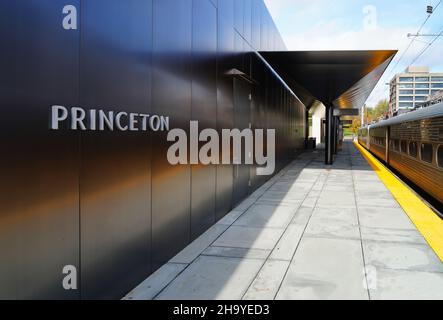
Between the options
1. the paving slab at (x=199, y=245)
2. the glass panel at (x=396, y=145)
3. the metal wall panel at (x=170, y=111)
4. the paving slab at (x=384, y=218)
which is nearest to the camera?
the metal wall panel at (x=170, y=111)

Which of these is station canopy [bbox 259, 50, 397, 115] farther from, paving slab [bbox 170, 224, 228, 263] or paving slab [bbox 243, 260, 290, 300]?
paving slab [bbox 243, 260, 290, 300]

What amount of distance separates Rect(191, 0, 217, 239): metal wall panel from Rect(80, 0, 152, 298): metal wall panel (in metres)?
1.73

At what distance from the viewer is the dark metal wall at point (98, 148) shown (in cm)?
271

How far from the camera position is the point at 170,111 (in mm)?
5367

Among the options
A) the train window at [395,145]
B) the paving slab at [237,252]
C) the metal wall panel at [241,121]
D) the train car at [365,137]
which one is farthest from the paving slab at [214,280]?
the train car at [365,137]

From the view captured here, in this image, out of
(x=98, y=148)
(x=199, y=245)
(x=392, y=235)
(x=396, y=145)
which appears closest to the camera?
(x=98, y=148)

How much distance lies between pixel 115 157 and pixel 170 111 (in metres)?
1.54

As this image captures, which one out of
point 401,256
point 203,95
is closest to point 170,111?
point 203,95

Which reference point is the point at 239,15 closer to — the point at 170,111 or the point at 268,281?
the point at 170,111

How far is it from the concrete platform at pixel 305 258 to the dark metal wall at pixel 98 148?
1.42 ft

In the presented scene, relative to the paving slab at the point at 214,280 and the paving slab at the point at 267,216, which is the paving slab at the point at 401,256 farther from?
the paving slab at the point at 267,216

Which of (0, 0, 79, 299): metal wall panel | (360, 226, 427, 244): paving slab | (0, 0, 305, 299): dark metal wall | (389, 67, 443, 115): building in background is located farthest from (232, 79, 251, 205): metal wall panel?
(389, 67, 443, 115): building in background

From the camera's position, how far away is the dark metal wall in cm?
271

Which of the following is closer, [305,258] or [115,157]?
[115,157]
